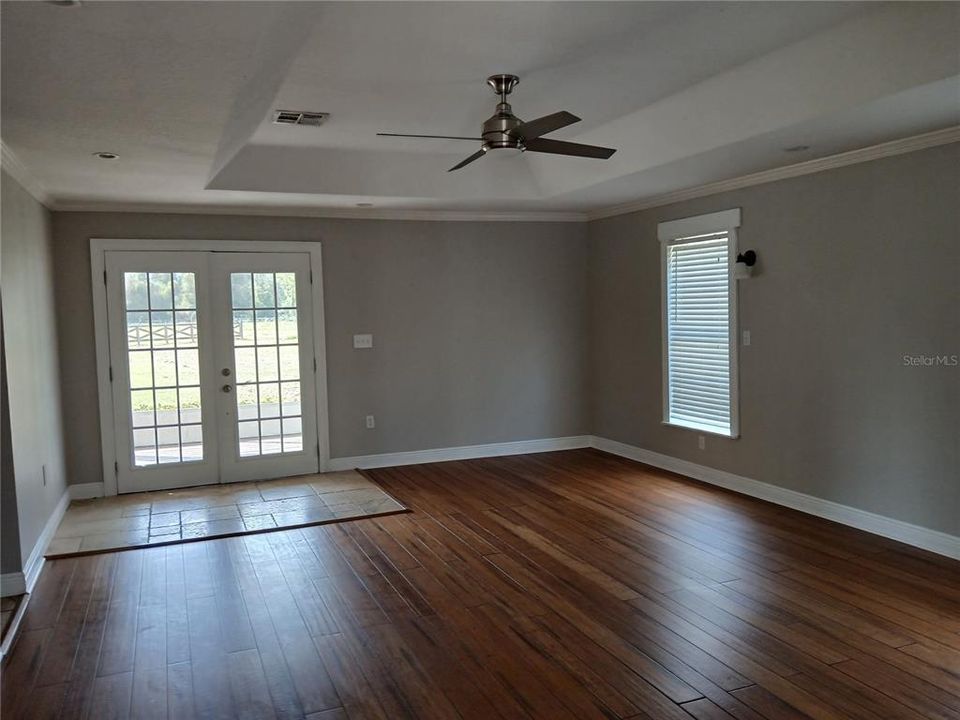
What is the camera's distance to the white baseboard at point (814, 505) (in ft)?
14.1

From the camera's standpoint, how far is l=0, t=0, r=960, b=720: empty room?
299 cm

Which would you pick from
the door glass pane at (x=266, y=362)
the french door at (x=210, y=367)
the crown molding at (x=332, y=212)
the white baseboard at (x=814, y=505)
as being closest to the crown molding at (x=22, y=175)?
the crown molding at (x=332, y=212)

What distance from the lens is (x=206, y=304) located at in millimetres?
6324

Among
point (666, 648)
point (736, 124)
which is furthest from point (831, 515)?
point (736, 124)

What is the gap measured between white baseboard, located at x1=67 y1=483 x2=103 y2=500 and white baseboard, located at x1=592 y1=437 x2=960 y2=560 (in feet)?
15.4

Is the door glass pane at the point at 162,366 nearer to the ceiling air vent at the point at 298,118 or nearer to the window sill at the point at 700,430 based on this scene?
the ceiling air vent at the point at 298,118

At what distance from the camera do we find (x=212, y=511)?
5.54 metres

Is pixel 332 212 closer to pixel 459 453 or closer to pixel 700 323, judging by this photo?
pixel 459 453

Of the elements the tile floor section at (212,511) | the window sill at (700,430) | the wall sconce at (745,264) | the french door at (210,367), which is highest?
the wall sconce at (745,264)

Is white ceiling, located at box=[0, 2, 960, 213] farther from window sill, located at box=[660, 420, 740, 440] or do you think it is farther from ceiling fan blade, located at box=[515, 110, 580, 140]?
window sill, located at box=[660, 420, 740, 440]

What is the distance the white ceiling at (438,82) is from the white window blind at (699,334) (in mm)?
752

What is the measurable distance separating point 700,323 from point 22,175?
16.2 feet

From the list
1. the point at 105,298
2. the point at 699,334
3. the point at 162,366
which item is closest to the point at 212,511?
the point at 162,366

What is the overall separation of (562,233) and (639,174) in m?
2.27
